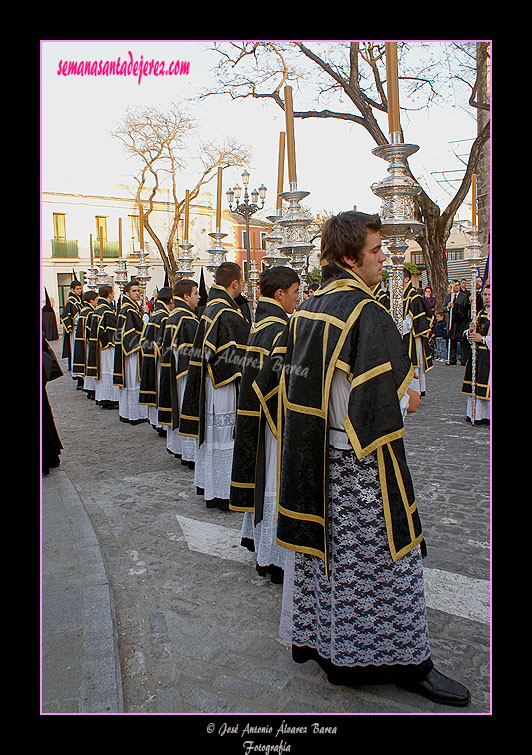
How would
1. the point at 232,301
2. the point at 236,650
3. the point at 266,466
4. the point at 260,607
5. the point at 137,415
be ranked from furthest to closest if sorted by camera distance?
the point at 137,415 < the point at 232,301 < the point at 266,466 < the point at 260,607 < the point at 236,650

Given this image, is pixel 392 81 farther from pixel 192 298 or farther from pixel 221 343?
pixel 192 298

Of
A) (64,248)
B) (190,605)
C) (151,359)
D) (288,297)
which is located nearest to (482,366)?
(151,359)

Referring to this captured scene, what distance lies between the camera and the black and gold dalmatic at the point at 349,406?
2463mm

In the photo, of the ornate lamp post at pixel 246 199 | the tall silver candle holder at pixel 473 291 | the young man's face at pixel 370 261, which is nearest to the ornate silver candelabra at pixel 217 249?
the tall silver candle holder at pixel 473 291

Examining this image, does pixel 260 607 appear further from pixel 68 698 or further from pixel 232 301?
pixel 232 301

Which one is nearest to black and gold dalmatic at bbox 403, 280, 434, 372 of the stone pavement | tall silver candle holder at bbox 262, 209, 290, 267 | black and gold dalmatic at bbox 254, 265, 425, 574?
the stone pavement

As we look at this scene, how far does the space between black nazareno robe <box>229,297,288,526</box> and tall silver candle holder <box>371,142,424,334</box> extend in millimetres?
1215

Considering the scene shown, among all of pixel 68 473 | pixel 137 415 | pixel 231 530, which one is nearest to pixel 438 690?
pixel 231 530

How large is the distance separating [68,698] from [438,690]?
5.45 feet

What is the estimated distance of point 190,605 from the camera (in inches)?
144

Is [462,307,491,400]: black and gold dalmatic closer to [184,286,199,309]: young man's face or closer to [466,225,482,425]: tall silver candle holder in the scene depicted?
[466,225,482,425]: tall silver candle holder

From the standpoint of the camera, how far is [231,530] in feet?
16.1

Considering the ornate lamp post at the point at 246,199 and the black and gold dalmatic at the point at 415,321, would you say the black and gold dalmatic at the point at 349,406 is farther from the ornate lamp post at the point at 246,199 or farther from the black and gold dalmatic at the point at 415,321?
the ornate lamp post at the point at 246,199

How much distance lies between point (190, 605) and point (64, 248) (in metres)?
35.4
